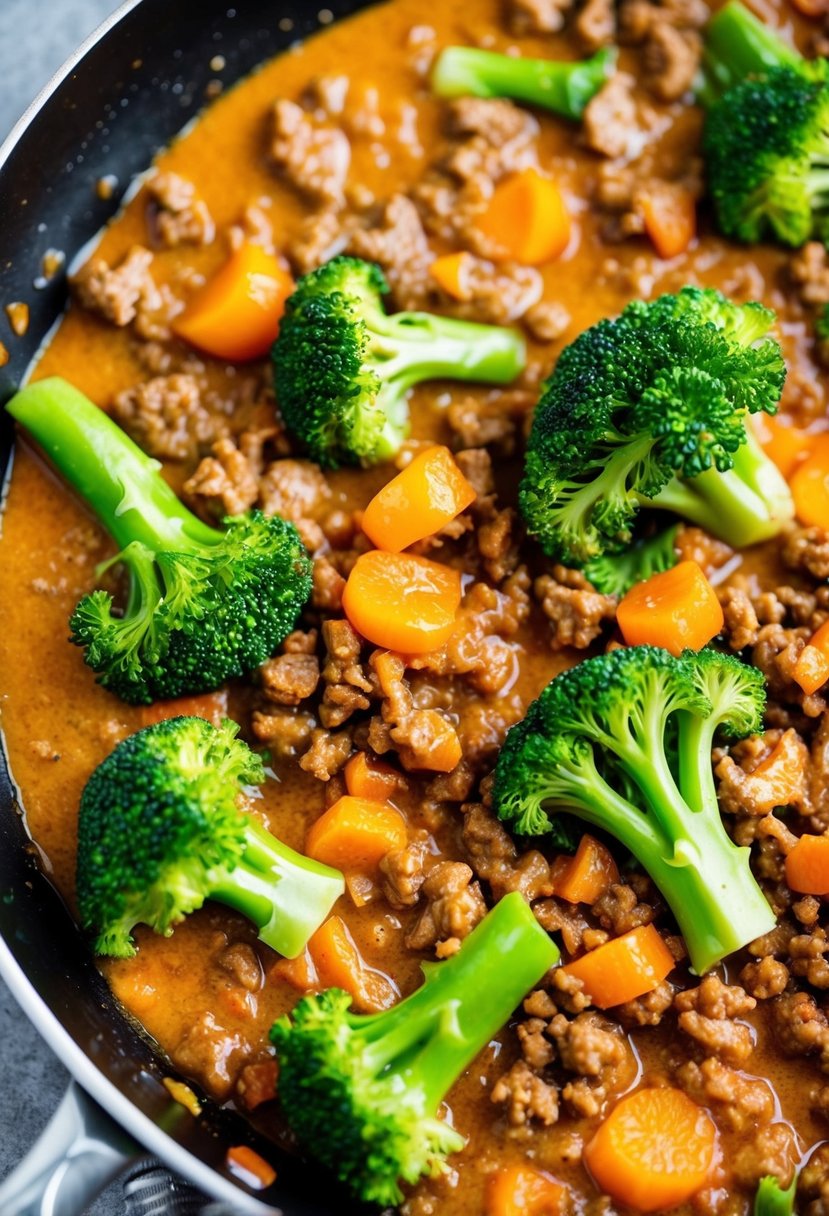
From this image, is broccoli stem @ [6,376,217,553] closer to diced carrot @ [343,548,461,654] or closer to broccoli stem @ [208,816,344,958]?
diced carrot @ [343,548,461,654]

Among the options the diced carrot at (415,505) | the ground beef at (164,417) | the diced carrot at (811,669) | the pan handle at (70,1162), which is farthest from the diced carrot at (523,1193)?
the ground beef at (164,417)

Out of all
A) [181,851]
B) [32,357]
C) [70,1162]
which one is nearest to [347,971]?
[181,851]

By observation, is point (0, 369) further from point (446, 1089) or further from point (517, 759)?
point (446, 1089)

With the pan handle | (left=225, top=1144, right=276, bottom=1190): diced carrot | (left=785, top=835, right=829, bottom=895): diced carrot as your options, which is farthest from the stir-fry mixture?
the pan handle

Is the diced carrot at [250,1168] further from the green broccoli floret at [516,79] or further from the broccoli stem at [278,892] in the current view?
the green broccoli floret at [516,79]

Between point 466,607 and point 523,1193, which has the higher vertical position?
point 466,607

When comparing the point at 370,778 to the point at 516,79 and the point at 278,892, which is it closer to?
the point at 278,892

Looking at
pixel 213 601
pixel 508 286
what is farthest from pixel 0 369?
pixel 508 286
